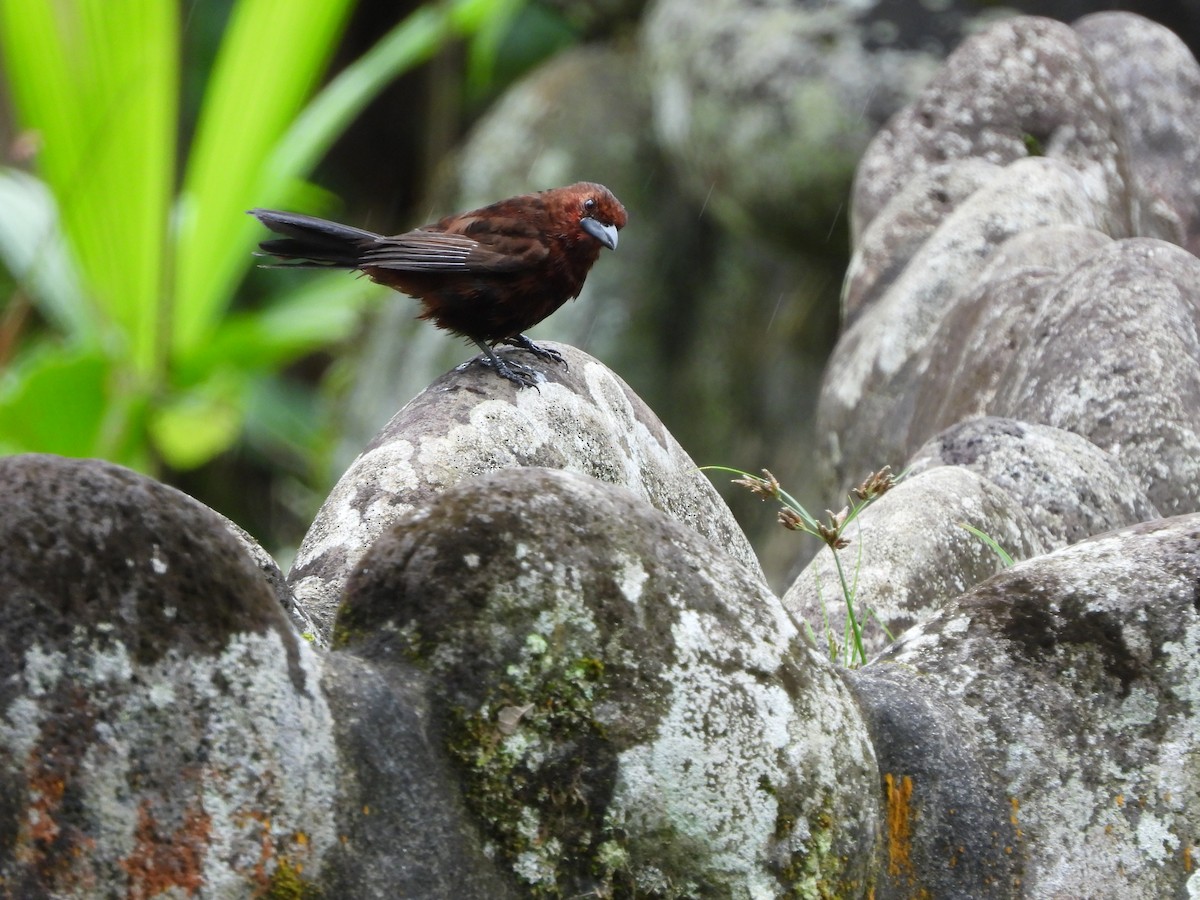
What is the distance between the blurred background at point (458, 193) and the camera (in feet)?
16.2

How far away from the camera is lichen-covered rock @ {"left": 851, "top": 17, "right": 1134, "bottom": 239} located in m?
4.41

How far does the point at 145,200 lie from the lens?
5008 mm

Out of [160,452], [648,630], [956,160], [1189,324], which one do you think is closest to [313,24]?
[160,452]

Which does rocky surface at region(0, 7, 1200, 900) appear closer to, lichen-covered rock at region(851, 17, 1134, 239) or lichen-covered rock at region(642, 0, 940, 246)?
lichen-covered rock at region(851, 17, 1134, 239)

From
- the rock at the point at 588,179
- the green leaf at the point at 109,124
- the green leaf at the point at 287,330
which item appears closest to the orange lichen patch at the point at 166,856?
the green leaf at the point at 109,124

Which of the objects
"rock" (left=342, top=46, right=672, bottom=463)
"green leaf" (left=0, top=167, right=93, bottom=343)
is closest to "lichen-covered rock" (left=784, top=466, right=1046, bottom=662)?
"green leaf" (left=0, top=167, right=93, bottom=343)

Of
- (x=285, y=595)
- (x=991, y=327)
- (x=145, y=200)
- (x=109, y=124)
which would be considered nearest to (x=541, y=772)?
(x=285, y=595)

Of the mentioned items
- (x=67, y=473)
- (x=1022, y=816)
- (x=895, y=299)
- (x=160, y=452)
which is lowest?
(x=160, y=452)

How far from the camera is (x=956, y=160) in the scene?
177 inches

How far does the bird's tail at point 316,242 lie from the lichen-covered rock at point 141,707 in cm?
149

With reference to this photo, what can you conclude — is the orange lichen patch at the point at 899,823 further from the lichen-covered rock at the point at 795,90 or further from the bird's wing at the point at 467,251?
the lichen-covered rock at the point at 795,90

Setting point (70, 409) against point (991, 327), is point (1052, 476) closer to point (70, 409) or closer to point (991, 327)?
point (991, 327)

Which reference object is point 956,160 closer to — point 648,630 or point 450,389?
point 450,389

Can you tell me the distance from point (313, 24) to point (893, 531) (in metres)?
3.89
